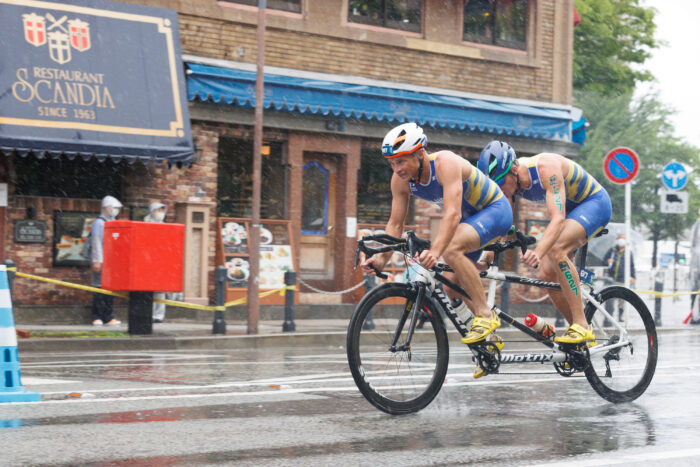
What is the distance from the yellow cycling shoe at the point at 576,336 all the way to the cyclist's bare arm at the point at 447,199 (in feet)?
3.92

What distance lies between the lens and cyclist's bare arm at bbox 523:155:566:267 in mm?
6996

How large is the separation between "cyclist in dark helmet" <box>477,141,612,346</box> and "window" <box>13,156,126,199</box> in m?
11.0

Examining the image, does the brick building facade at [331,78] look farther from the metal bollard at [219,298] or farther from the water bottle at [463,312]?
the water bottle at [463,312]

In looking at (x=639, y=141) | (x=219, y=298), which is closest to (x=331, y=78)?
(x=219, y=298)

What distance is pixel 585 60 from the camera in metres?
32.5

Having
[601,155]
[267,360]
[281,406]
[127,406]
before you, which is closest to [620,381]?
[281,406]

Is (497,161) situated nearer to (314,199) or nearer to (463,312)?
(463,312)

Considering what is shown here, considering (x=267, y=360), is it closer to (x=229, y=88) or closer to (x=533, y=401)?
(x=533, y=401)

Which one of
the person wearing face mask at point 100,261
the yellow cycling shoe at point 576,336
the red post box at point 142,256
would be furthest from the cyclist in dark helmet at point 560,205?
the person wearing face mask at point 100,261

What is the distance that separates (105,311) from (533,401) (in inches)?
395

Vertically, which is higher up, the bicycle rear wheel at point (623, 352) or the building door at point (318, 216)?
the building door at point (318, 216)

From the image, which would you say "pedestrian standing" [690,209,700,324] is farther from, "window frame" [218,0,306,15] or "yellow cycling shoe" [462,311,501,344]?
"yellow cycling shoe" [462,311,501,344]

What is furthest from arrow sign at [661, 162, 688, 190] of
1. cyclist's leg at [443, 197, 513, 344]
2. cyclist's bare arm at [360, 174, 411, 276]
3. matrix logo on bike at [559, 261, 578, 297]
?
cyclist's bare arm at [360, 174, 411, 276]

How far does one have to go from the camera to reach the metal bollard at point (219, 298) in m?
14.7
